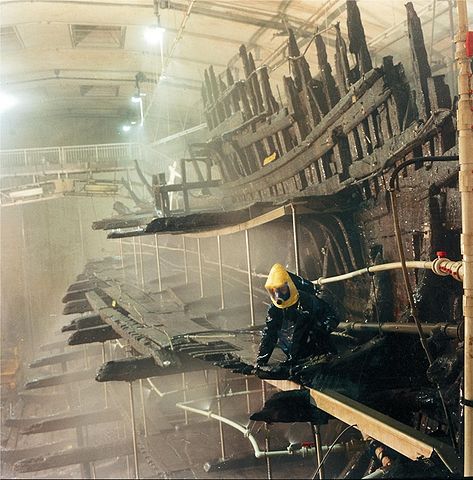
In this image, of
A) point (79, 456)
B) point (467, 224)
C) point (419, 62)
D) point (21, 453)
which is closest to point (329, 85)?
point (419, 62)

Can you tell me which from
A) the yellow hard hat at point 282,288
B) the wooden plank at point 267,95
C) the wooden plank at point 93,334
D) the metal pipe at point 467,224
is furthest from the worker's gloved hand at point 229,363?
the wooden plank at point 267,95

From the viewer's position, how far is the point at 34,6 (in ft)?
40.1

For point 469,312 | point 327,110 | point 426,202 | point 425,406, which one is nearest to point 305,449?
point 425,406

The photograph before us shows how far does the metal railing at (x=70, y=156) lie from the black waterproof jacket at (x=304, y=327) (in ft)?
64.4

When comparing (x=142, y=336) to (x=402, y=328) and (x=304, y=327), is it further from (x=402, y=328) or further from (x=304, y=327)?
(x=402, y=328)

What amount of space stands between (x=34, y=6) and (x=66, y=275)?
17.4 metres

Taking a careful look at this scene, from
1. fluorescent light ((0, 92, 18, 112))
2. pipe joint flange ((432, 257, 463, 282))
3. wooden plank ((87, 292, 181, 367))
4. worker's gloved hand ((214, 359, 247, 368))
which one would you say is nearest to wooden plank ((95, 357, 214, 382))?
wooden plank ((87, 292, 181, 367))

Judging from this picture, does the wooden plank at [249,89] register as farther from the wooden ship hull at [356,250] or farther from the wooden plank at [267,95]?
the wooden plank at [267,95]

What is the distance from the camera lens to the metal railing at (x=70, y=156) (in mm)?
22969

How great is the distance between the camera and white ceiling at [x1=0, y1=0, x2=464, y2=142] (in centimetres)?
1150

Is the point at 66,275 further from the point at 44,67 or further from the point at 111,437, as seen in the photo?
the point at 111,437

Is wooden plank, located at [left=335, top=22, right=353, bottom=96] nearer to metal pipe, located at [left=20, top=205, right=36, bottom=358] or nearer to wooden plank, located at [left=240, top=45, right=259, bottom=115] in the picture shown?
wooden plank, located at [left=240, top=45, right=259, bottom=115]

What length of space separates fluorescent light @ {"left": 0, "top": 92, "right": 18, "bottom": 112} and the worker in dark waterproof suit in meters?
18.9

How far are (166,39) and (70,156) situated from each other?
11.3 m
